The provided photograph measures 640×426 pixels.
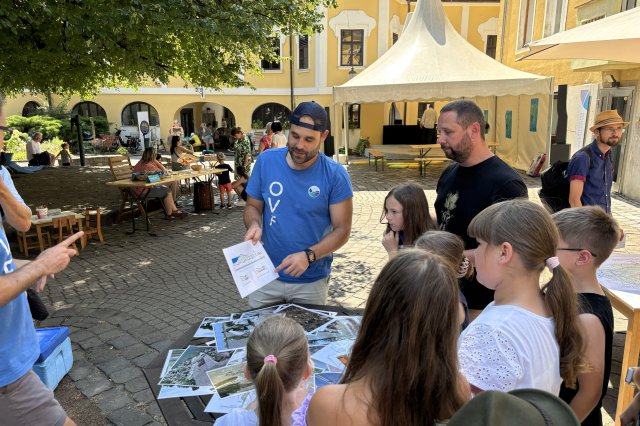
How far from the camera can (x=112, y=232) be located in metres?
8.33

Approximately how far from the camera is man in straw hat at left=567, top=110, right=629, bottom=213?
4.26m

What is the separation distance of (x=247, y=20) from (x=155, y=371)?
245 inches

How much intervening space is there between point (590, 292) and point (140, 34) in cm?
729

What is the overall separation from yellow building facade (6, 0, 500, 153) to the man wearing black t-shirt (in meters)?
18.0

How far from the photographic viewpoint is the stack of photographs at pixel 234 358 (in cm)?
186

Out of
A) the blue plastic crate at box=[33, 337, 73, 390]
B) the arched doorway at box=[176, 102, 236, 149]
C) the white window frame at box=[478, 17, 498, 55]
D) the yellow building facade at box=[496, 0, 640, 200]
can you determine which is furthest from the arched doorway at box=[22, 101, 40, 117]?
the blue plastic crate at box=[33, 337, 73, 390]

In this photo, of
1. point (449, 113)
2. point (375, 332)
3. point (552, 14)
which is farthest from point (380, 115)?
point (375, 332)

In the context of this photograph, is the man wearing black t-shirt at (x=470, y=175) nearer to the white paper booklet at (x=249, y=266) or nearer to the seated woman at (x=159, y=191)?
the white paper booklet at (x=249, y=266)

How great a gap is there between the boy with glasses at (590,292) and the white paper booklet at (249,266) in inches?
57.4

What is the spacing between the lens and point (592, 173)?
4.39 m

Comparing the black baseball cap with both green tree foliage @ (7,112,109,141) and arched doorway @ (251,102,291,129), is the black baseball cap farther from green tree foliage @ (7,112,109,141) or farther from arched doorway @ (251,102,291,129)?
green tree foliage @ (7,112,109,141)

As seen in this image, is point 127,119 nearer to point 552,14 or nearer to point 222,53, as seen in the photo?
point 222,53

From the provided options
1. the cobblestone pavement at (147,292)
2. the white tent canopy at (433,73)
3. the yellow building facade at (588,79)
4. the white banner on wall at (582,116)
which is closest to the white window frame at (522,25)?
the yellow building facade at (588,79)

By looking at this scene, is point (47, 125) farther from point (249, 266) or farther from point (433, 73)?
point (249, 266)
